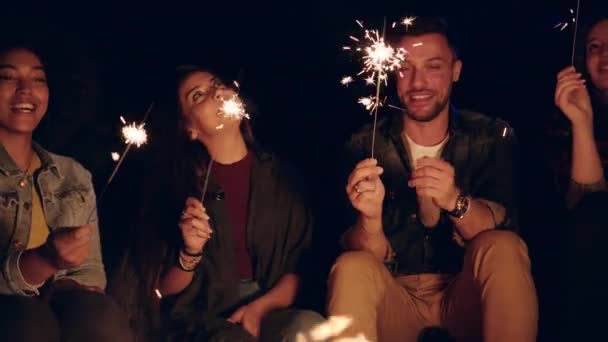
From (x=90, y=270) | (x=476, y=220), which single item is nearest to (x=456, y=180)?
(x=476, y=220)

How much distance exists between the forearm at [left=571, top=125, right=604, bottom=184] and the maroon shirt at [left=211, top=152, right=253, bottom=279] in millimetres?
1368

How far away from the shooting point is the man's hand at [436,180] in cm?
274

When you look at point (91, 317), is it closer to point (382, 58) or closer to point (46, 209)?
point (46, 209)

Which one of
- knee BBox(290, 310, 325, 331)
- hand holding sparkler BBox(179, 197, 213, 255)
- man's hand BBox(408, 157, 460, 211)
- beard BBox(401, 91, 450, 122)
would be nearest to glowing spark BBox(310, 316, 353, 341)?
knee BBox(290, 310, 325, 331)

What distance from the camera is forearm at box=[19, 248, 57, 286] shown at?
2.71m

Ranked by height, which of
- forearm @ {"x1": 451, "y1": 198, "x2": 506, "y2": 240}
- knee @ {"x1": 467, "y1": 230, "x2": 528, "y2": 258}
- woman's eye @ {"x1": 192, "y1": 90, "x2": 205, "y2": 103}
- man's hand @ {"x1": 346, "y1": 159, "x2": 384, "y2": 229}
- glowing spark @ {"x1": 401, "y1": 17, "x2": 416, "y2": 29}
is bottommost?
knee @ {"x1": 467, "y1": 230, "x2": 528, "y2": 258}

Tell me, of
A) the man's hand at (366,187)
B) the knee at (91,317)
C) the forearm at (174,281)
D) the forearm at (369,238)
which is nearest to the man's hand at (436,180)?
the man's hand at (366,187)

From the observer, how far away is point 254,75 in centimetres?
405

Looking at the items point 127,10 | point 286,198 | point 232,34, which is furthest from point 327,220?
point 127,10

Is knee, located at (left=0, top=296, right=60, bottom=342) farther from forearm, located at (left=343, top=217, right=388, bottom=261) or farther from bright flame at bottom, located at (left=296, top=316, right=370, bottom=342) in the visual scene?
forearm, located at (left=343, top=217, right=388, bottom=261)

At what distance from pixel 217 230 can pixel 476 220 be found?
1112 mm

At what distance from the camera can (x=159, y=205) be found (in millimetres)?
3391

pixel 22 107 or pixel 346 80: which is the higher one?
pixel 346 80

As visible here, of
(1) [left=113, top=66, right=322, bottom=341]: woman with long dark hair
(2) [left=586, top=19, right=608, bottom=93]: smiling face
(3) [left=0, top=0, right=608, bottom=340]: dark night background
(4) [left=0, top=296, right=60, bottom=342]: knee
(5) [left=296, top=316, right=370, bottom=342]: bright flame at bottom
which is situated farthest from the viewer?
(3) [left=0, top=0, right=608, bottom=340]: dark night background
